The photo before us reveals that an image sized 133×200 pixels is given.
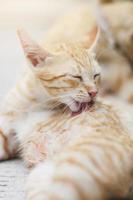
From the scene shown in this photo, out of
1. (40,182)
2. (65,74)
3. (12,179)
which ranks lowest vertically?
(12,179)

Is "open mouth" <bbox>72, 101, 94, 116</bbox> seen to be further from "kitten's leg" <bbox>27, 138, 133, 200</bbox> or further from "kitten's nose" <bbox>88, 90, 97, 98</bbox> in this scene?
"kitten's leg" <bbox>27, 138, 133, 200</bbox>

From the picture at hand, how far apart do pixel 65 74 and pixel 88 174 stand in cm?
50

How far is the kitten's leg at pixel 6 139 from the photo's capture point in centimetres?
165

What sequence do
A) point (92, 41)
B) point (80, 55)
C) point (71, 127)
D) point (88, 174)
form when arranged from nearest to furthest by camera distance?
1. point (88, 174)
2. point (71, 127)
3. point (80, 55)
4. point (92, 41)

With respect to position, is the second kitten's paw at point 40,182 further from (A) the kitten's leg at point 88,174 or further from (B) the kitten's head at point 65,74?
(B) the kitten's head at point 65,74

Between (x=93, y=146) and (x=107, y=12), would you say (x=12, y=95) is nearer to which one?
(x=93, y=146)

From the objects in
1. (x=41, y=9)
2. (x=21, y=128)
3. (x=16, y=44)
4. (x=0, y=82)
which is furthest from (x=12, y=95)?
(x=41, y=9)

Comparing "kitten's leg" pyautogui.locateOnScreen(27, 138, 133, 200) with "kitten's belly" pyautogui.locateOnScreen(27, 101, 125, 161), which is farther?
"kitten's belly" pyautogui.locateOnScreen(27, 101, 125, 161)

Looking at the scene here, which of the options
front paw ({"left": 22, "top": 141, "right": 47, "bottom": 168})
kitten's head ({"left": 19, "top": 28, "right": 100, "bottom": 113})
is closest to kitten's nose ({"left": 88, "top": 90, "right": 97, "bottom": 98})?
kitten's head ({"left": 19, "top": 28, "right": 100, "bottom": 113})

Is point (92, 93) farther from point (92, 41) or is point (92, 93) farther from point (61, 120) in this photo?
point (92, 41)

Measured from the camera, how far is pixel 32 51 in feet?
5.07

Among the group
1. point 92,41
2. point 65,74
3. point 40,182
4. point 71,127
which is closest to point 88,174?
point 40,182

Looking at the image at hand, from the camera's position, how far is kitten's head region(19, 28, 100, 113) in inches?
59.9

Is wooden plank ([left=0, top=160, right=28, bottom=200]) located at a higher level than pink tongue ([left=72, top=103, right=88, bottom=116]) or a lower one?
lower
